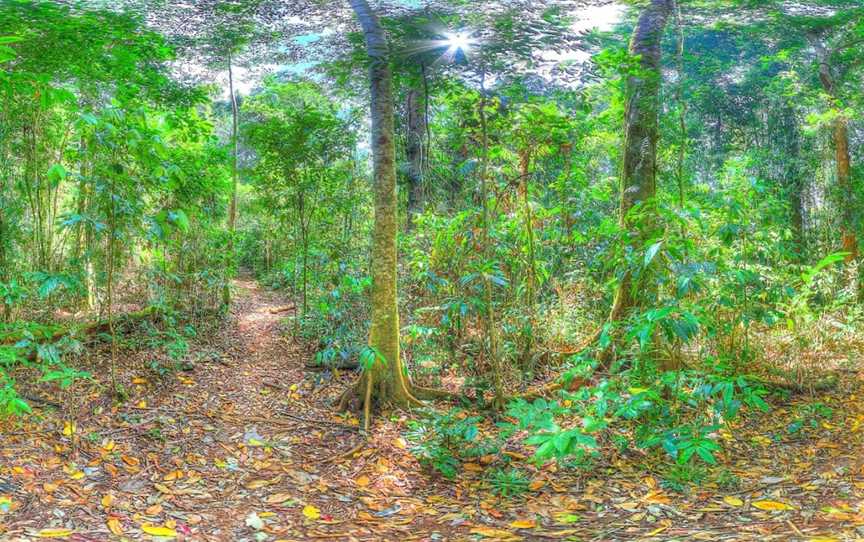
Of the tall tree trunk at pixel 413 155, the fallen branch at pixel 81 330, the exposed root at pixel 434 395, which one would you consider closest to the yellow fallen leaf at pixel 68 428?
the fallen branch at pixel 81 330

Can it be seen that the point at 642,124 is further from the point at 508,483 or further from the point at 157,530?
the point at 157,530

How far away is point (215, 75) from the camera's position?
883 centimetres

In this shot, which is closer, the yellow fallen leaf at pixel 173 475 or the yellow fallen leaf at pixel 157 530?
the yellow fallen leaf at pixel 157 530

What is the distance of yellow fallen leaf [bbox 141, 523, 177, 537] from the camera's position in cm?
252

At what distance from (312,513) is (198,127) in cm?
428

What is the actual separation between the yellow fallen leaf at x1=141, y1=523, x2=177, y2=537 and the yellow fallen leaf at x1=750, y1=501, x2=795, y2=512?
2979 millimetres

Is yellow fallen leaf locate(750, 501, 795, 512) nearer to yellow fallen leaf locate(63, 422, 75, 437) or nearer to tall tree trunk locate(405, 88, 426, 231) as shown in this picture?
yellow fallen leaf locate(63, 422, 75, 437)

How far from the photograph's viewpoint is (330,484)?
3.23 meters

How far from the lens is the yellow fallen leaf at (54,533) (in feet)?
7.79

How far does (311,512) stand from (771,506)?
2.44m

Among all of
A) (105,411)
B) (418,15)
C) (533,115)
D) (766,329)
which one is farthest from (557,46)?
(105,411)

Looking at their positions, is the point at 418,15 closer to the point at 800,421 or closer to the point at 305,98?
the point at 305,98

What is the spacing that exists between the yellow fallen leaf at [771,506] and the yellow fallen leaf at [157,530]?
298 centimetres

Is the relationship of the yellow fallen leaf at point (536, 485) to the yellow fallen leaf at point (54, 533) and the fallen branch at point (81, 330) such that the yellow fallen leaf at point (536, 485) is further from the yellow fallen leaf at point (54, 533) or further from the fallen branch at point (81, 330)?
the fallen branch at point (81, 330)
